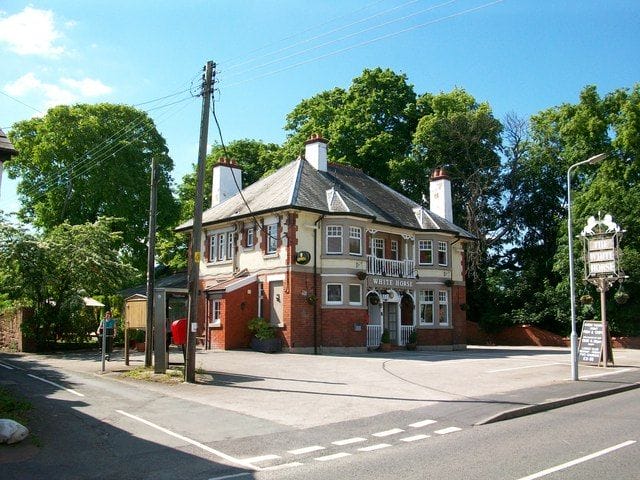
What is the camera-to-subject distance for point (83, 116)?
138 ft

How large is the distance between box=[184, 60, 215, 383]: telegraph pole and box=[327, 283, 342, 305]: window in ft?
39.5

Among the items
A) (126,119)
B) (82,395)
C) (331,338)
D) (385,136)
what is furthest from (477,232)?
(82,395)

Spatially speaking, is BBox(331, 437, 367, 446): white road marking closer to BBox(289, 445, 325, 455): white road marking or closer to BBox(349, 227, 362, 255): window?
BBox(289, 445, 325, 455): white road marking

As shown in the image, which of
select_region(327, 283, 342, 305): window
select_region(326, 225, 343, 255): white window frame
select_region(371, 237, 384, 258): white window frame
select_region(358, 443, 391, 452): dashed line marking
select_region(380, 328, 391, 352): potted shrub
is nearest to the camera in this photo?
select_region(358, 443, 391, 452): dashed line marking

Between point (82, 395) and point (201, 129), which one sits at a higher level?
point (201, 129)

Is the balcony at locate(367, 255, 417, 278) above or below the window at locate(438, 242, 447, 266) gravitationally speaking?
below

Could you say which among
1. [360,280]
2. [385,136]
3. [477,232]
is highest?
[385,136]

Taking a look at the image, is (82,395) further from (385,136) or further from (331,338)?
(385,136)

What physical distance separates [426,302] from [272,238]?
9815 mm

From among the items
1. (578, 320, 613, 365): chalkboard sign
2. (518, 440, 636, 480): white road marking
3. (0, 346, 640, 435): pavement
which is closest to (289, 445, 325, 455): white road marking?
(0, 346, 640, 435): pavement

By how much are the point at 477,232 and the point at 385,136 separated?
30.4ft

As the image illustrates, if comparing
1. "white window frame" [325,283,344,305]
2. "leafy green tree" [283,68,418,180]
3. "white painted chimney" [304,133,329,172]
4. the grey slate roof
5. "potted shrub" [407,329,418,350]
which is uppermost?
"leafy green tree" [283,68,418,180]

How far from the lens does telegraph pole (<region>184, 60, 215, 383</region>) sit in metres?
16.1

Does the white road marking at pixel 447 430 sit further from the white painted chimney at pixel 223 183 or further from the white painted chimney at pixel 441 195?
the white painted chimney at pixel 441 195
